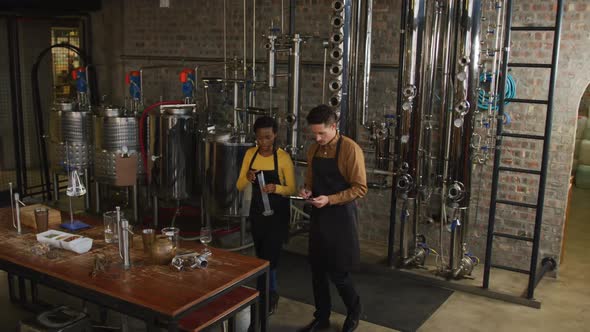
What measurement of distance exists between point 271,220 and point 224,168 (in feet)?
5.84

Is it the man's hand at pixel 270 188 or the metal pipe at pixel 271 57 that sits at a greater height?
the metal pipe at pixel 271 57

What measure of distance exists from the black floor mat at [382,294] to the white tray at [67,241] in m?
1.96

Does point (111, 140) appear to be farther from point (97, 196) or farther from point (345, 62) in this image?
point (345, 62)

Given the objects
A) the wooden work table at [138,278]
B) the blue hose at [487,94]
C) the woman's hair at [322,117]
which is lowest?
the wooden work table at [138,278]

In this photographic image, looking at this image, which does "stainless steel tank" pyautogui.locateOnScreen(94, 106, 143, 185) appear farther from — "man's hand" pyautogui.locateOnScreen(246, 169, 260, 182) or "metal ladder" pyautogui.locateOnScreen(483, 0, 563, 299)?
"metal ladder" pyautogui.locateOnScreen(483, 0, 563, 299)

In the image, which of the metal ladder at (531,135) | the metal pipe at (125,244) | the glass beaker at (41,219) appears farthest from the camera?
the metal ladder at (531,135)

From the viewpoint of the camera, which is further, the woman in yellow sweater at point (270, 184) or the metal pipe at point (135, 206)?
the metal pipe at point (135, 206)

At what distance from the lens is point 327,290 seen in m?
4.70

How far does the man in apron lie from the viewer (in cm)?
432

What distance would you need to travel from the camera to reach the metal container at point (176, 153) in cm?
690

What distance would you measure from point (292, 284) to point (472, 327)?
1708 mm

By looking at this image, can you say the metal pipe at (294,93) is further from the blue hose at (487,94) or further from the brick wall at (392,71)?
the blue hose at (487,94)

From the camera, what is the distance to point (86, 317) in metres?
3.95

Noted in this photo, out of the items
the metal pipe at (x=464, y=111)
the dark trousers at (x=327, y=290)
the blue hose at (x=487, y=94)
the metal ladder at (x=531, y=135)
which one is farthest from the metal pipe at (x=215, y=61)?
the dark trousers at (x=327, y=290)
